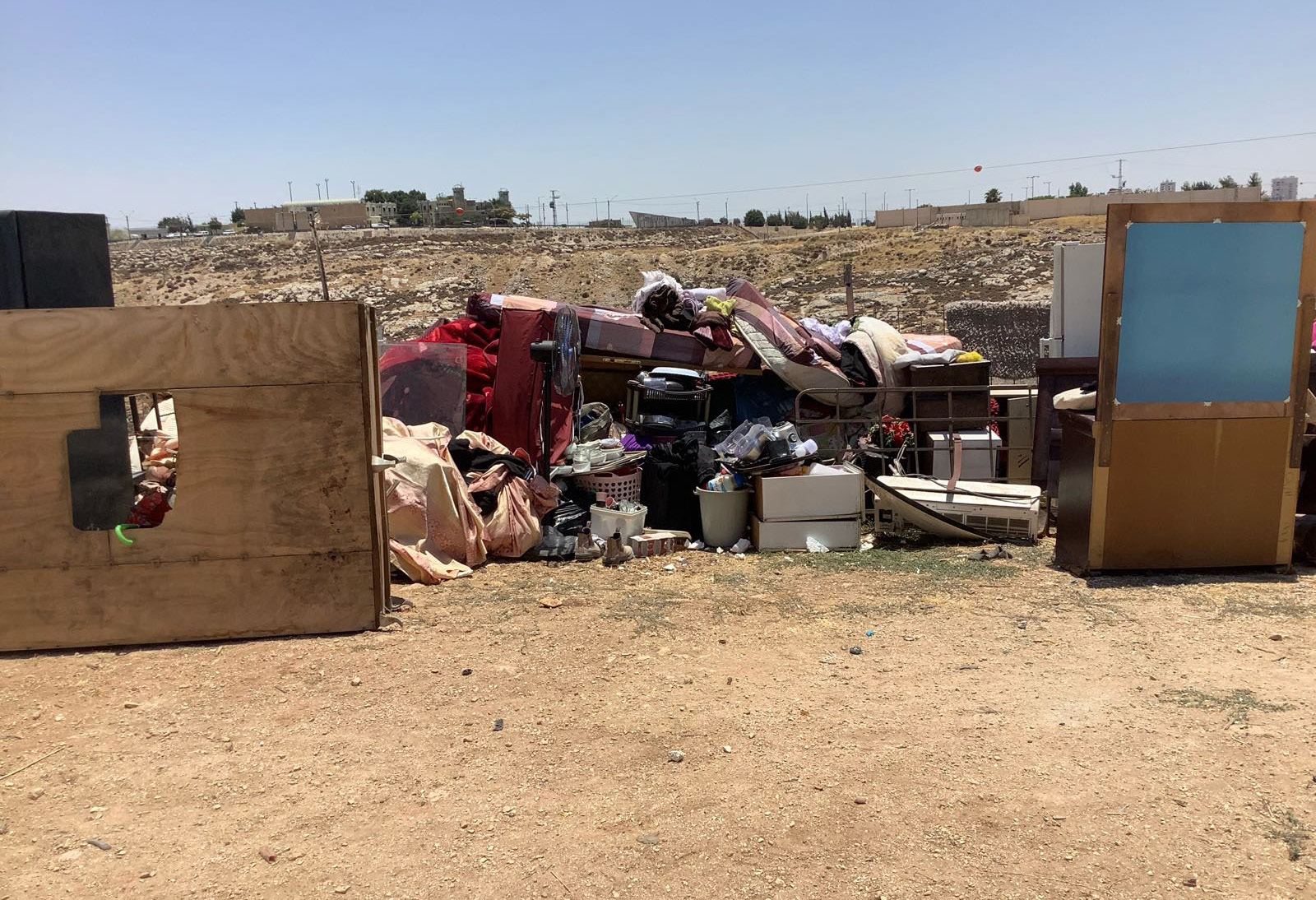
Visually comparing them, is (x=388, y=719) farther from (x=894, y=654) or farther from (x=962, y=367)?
(x=962, y=367)

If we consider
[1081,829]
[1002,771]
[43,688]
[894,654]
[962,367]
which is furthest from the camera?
[962,367]

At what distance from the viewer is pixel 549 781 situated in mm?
3492

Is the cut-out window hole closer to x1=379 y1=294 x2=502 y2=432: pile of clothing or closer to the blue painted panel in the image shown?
x1=379 y1=294 x2=502 y2=432: pile of clothing

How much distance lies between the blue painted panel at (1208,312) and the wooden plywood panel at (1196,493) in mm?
225

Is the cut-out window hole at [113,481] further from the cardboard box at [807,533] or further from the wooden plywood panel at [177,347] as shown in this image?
the cardboard box at [807,533]

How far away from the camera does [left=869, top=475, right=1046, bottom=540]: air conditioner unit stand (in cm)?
709

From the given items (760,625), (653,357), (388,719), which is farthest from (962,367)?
(388,719)

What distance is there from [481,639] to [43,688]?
1.96 meters

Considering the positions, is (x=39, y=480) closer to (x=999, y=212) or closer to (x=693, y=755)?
(x=693, y=755)

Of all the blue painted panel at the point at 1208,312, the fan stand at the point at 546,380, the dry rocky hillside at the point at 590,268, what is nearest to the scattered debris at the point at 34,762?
the fan stand at the point at 546,380

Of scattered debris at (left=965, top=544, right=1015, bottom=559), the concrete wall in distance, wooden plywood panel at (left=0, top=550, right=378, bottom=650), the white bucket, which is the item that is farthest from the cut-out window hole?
the concrete wall in distance

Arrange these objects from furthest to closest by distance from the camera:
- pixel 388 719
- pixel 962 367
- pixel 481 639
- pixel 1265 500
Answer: pixel 962 367 → pixel 1265 500 → pixel 481 639 → pixel 388 719

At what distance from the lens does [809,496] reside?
23.2ft

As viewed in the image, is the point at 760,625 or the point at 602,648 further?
the point at 760,625
